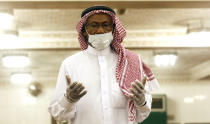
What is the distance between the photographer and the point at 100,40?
5.74 feet

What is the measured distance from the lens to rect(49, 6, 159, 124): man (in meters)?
1.70

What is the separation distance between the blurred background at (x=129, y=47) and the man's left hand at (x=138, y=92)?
→ 8.02 feet

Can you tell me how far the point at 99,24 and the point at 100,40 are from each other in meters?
0.08

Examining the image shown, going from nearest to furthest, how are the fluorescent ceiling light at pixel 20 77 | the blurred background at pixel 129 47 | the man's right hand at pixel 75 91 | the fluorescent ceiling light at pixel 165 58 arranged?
1. the man's right hand at pixel 75 91
2. the blurred background at pixel 129 47
3. the fluorescent ceiling light at pixel 165 58
4. the fluorescent ceiling light at pixel 20 77

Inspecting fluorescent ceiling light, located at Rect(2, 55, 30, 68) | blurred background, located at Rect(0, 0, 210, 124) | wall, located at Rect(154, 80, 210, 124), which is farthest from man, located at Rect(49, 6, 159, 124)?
wall, located at Rect(154, 80, 210, 124)

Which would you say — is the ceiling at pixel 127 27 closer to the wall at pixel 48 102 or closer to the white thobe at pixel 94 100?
the white thobe at pixel 94 100

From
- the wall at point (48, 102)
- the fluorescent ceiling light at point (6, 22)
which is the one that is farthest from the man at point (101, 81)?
the wall at point (48, 102)

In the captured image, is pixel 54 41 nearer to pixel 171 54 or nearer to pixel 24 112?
pixel 171 54

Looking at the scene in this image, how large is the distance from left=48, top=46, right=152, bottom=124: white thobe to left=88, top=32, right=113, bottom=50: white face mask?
78mm

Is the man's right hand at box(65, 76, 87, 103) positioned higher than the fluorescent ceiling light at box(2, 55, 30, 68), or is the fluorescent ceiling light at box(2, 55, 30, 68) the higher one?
the fluorescent ceiling light at box(2, 55, 30, 68)

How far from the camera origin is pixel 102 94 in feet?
5.62

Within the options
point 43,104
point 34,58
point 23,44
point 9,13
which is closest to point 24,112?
point 43,104

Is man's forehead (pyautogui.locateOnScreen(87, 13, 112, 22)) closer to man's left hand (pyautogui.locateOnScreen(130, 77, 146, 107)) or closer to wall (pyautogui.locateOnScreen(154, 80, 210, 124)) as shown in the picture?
man's left hand (pyautogui.locateOnScreen(130, 77, 146, 107))

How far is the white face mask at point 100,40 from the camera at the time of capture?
1.74 m
